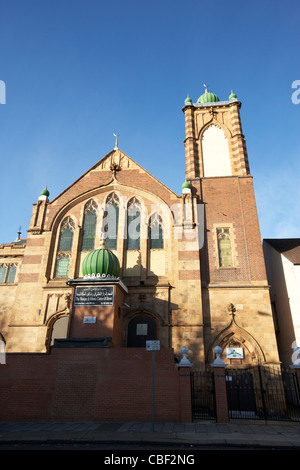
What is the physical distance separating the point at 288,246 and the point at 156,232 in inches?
407

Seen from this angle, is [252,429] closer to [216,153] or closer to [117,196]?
[117,196]

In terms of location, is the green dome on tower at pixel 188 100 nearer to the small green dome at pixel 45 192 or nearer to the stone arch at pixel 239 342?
the small green dome at pixel 45 192

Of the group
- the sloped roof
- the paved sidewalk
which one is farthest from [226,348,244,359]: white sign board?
the sloped roof

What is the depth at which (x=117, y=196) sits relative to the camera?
22.2 m

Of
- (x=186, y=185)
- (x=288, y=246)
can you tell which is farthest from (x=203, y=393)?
(x=186, y=185)

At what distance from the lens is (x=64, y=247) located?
20.8 meters

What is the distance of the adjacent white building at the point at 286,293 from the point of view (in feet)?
63.2

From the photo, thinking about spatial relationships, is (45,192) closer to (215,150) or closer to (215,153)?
(215,153)

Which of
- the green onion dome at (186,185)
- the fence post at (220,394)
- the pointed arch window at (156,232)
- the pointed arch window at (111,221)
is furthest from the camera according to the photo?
the green onion dome at (186,185)

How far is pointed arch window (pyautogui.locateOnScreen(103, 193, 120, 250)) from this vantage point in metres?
20.6

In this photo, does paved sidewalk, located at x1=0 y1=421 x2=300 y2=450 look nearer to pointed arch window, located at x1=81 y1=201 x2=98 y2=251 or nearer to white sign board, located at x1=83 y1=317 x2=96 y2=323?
white sign board, located at x1=83 y1=317 x2=96 y2=323

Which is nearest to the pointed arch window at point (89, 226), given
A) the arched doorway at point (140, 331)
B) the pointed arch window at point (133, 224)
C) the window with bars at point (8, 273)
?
the pointed arch window at point (133, 224)

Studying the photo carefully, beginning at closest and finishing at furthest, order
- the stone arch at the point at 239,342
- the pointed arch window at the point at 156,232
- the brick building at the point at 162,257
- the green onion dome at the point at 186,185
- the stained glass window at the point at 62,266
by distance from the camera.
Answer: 1. the stone arch at the point at 239,342
2. the brick building at the point at 162,257
3. the stained glass window at the point at 62,266
4. the pointed arch window at the point at 156,232
5. the green onion dome at the point at 186,185

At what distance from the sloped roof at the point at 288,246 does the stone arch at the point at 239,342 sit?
6180mm
